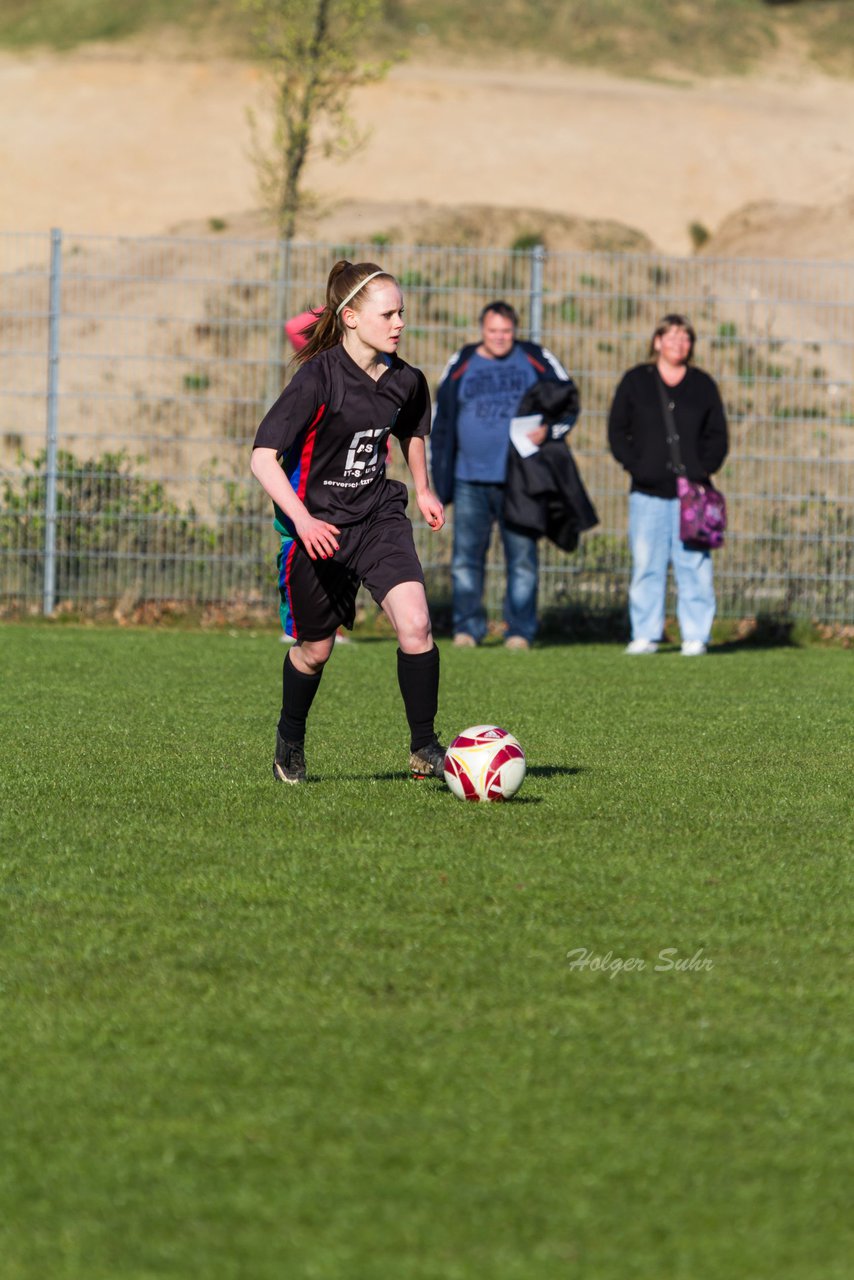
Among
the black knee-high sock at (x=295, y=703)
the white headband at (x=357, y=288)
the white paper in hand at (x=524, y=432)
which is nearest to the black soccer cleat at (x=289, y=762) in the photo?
the black knee-high sock at (x=295, y=703)

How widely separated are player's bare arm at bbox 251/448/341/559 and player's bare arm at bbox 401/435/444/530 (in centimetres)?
40

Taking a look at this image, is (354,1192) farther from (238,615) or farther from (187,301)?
(187,301)

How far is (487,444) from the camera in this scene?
482 inches

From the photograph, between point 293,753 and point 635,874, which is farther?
point 293,753

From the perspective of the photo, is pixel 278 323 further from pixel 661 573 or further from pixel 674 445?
pixel 661 573

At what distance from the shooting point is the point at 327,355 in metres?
6.34

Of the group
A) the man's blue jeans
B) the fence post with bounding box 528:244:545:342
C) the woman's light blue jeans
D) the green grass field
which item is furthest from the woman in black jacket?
the green grass field

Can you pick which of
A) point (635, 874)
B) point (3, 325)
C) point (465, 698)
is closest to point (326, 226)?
point (3, 325)

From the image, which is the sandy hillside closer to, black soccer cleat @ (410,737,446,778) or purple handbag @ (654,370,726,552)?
purple handbag @ (654,370,726,552)

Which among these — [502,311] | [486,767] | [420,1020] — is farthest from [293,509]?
[502,311]

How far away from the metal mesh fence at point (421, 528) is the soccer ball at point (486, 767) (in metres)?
7.41

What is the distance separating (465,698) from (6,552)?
5.70m

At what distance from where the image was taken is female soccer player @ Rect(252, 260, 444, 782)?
625cm

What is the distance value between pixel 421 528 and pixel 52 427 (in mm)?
2924
